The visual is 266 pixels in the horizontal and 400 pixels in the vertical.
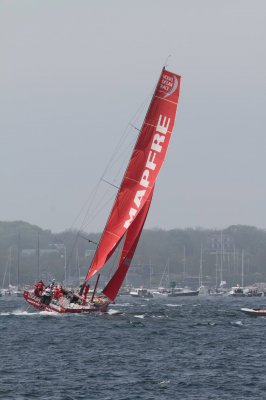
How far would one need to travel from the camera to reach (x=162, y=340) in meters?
61.9

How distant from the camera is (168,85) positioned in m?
78.8

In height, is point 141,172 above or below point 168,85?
below

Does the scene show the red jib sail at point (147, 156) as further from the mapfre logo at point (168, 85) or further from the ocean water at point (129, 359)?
the ocean water at point (129, 359)

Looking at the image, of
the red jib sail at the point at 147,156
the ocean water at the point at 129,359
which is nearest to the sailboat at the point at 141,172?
the red jib sail at the point at 147,156

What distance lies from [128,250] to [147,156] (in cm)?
622

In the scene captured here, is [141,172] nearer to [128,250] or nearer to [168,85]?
[128,250]

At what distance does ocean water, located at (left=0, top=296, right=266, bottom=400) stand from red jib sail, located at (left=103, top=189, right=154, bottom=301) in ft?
6.29

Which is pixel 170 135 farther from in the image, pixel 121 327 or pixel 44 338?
pixel 44 338

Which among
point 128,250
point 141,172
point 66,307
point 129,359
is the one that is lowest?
point 129,359

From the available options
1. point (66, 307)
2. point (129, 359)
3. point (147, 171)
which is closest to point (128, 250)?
point (147, 171)

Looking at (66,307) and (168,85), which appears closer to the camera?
(66,307)

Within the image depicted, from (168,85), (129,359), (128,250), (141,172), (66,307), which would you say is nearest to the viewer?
(129,359)

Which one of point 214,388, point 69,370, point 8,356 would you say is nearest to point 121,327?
point 8,356

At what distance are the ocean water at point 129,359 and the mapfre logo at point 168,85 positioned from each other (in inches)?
570
